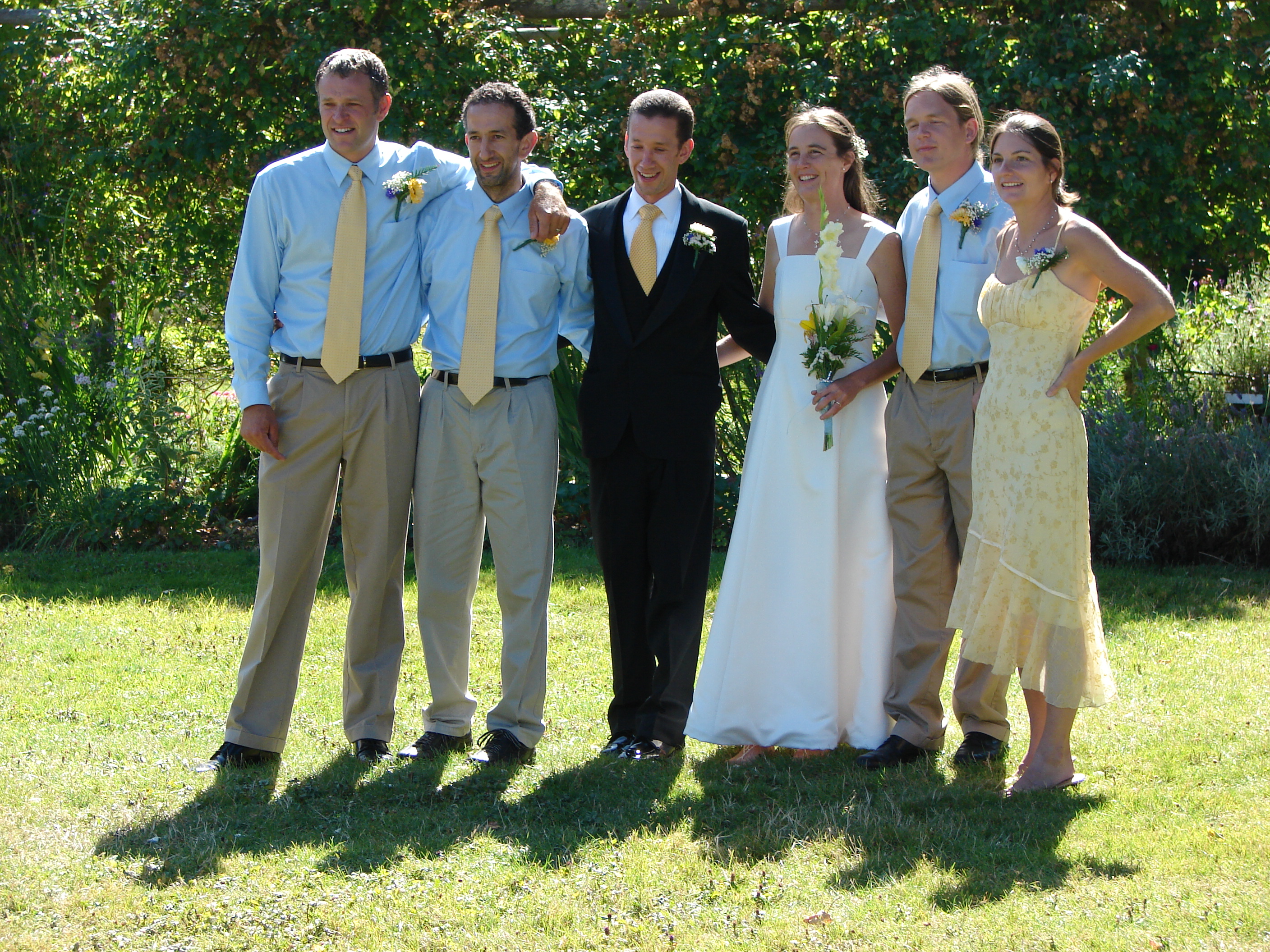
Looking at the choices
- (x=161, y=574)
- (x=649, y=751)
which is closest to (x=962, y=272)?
(x=649, y=751)

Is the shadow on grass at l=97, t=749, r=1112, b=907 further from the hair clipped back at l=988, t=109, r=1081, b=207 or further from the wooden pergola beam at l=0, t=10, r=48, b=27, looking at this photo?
the wooden pergola beam at l=0, t=10, r=48, b=27

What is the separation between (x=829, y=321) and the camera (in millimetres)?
4527

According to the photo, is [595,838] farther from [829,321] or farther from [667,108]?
[667,108]

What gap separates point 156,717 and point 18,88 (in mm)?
6996

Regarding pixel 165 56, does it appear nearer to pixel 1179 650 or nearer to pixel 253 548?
pixel 253 548

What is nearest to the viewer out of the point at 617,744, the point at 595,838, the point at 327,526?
the point at 595,838

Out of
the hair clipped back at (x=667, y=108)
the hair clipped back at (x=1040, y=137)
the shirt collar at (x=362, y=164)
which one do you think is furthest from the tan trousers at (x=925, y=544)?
the shirt collar at (x=362, y=164)

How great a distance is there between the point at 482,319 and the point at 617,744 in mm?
1624

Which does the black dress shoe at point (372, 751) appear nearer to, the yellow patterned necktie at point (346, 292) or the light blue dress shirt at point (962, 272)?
the yellow patterned necktie at point (346, 292)

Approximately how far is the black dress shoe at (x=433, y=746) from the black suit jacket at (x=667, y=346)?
1162mm

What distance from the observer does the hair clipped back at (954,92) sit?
4.48 meters

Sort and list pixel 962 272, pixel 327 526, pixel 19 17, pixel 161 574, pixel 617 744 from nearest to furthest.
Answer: pixel 962 272, pixel 327 526, pixel 617 744, pixel 161 574, pixel 19 17

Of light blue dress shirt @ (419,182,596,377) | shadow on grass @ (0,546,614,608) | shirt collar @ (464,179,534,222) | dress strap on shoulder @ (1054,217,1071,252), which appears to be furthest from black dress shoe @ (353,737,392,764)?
dress strap on shoulder @ (1054,217,1071,252)

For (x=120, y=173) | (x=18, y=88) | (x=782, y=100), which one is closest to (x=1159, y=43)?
(x=782, y=100)
